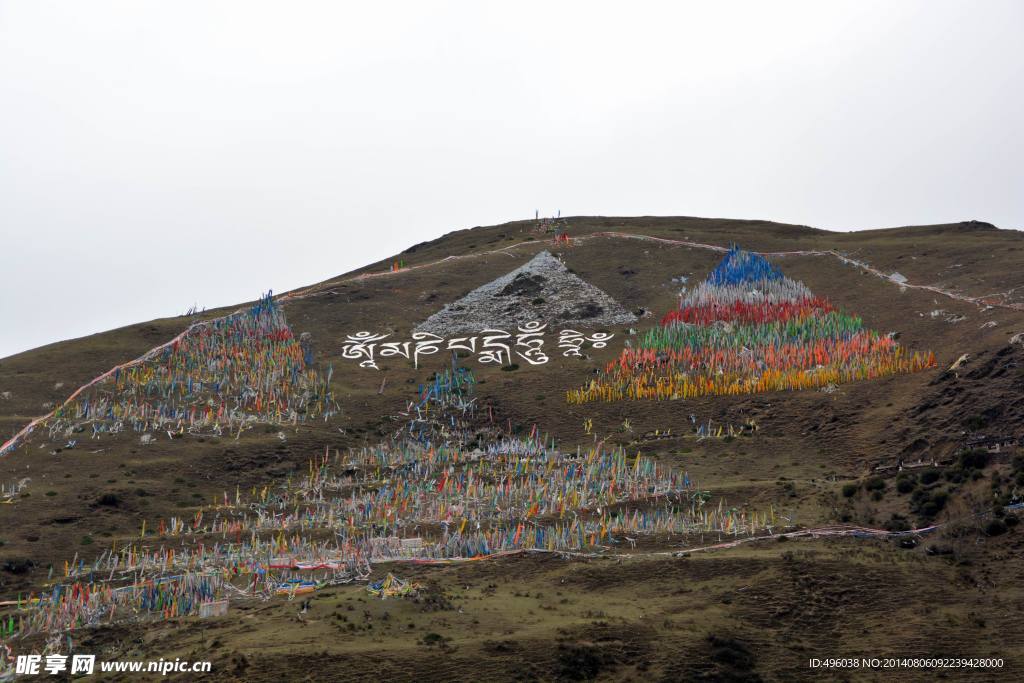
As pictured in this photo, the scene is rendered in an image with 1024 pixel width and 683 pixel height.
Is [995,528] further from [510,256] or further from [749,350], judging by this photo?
[510,256]

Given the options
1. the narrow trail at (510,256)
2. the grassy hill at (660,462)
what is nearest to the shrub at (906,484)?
the grassy hill at (660,462)

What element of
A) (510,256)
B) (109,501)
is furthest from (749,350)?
(109,501)

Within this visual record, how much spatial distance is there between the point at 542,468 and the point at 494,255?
45139 mm

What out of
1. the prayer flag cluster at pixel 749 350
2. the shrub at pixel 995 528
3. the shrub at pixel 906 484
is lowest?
the shrub at pixel 995 528

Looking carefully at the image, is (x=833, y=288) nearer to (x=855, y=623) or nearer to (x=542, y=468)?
(x=542, y=468)

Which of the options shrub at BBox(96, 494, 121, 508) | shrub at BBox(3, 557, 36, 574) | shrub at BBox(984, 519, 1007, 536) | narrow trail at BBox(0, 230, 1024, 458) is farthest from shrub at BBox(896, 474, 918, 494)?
shrub at BBox(3, 557, 36, 574)

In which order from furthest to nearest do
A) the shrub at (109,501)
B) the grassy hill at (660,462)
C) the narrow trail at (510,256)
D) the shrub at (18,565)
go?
the narrow trail at (510,256)
the shrub at (109,501)
the shrub at (18,565)
the grassy hill at (660,462)

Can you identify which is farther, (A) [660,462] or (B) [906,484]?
(A) [660,462]

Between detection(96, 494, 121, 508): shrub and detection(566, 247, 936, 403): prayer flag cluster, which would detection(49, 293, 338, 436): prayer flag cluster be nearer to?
detection(96, 494, 121, 508): shrub

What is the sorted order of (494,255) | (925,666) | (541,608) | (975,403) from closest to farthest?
(925,666) → (541,608) → (975,403) → (494,255)

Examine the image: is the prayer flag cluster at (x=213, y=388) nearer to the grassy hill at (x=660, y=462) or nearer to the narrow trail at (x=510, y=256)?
the narrow trail at (x=510, y=256)

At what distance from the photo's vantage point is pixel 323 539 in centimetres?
4541

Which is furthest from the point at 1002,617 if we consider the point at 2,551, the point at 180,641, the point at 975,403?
the point at 2,551

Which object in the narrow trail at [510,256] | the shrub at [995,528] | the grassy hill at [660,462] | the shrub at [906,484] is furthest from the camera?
the narrow trail at [510,256]
